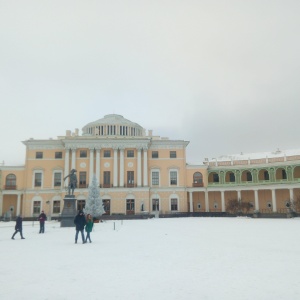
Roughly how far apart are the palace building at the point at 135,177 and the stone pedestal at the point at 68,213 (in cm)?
2473

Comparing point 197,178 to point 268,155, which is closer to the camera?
point 197,178

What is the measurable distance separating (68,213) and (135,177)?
1074 inches

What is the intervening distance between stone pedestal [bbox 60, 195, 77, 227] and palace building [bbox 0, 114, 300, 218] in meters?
24.7

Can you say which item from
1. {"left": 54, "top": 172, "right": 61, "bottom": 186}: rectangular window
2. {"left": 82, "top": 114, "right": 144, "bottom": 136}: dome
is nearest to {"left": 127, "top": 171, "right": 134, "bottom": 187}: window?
{"left": 82, "top": 114, "right": 144, "bottom": 136}: dome

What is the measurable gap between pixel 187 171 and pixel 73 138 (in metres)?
21.8

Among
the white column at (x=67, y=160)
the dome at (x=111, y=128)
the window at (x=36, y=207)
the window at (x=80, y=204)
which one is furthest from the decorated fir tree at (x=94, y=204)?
the dome at (x=111, y=128)

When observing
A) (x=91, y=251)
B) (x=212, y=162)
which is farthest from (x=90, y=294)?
(x=212, y=162)

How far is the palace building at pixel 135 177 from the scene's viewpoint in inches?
2269

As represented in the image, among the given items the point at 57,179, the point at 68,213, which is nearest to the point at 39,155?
the point at 57,179

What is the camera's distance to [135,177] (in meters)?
59.1

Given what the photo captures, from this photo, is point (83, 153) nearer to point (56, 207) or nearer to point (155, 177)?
point (56, 207)

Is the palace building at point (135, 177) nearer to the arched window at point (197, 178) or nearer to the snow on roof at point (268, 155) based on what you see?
the arched window at point (197, 178)

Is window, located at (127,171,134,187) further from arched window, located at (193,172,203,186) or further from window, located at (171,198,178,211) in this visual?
arched window, located at (193,172,203,186)

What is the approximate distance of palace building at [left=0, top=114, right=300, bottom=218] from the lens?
5762cm
